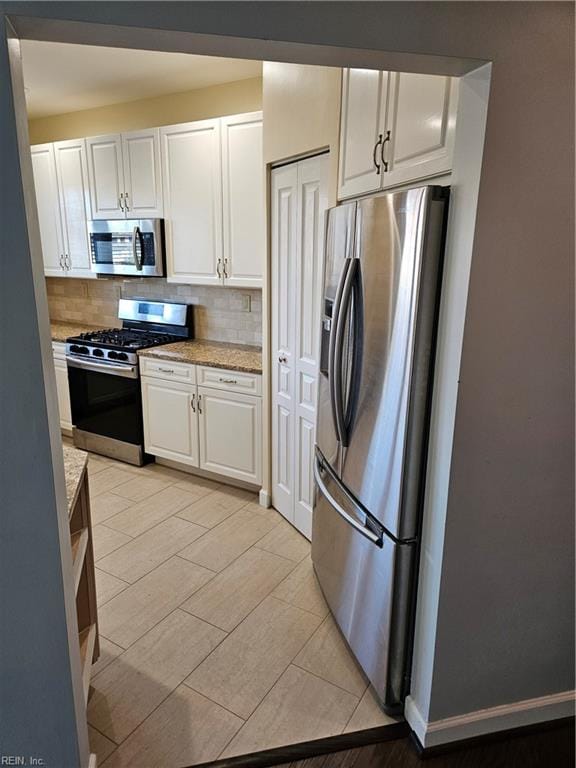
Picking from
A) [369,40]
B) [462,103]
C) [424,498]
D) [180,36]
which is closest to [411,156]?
[462,103]

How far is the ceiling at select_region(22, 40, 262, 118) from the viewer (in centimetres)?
300

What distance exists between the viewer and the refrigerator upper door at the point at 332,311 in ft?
6.21

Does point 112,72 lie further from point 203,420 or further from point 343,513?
point 343,513

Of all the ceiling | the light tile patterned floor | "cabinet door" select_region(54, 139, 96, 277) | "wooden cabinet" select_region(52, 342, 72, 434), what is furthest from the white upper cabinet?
the light tile patterned floor

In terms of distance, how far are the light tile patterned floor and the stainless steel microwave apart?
174cm

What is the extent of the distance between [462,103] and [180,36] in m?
0.74

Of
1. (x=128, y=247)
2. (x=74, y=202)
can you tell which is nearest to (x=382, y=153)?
(x=128, y=247)

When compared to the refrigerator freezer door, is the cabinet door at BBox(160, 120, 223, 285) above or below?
above

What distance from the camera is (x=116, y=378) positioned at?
3785 mm

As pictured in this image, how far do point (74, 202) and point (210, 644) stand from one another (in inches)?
140

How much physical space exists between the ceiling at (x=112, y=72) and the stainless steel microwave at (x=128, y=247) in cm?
92

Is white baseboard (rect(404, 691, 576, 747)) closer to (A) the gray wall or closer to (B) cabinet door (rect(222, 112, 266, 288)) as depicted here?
(A) the gray wall

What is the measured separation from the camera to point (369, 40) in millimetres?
1142

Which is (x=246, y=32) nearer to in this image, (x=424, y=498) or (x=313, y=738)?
(x=424, y=498)
